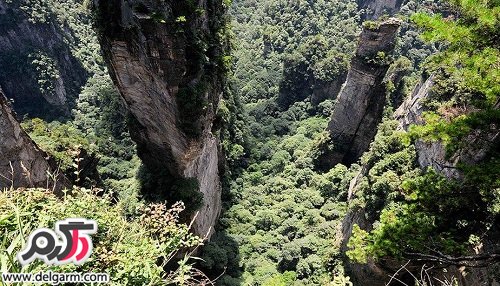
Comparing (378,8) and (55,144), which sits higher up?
(378,8)

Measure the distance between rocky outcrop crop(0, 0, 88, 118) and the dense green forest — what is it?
0.33 m

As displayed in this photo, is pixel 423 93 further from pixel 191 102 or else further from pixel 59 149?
pixel 59 149

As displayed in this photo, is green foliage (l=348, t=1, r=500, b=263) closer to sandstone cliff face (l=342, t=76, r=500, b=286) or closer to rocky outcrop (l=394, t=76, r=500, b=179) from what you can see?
sandstone cliff face (l=342, t=76, r=500, b=286)

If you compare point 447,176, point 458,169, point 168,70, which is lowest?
point 447,176

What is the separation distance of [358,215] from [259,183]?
17.7 metres

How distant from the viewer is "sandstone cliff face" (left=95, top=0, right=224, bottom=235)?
14.1 meters

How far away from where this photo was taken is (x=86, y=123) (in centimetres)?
4438

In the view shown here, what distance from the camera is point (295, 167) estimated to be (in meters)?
36.5

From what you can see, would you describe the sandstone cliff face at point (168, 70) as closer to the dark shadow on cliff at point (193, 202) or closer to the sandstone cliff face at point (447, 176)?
the dark shadow on cliff at point (193, 202)

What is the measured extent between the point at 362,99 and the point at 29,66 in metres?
40.7

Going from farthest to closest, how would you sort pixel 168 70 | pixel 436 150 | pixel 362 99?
pixel 362 99, pixel 168 70, pixel 436 150

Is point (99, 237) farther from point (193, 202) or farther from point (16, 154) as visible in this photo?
point (193, 202)

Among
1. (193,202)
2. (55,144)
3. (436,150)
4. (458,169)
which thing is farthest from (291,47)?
(458,169)

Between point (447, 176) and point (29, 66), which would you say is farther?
point (29, 66)
